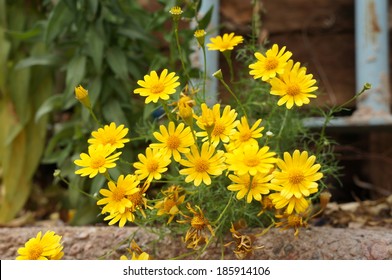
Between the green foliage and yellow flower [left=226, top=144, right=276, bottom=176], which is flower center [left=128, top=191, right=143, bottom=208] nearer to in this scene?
yellow flower [left=226, top=144, right=276, bottom=176]

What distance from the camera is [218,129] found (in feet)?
3.71

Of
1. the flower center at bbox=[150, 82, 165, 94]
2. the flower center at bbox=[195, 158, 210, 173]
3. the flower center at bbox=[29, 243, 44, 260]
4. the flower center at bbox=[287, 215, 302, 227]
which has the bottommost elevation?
the flower center at bbox=[29, 243, 44, 260]

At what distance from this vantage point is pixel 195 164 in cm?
110

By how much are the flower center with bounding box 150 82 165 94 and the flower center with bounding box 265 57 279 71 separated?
0.19 m

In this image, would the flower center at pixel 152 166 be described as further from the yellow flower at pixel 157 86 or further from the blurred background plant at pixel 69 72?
the blurred background plant at pixel 69 72

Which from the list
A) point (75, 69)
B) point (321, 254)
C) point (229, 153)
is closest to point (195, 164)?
point (229, 153)

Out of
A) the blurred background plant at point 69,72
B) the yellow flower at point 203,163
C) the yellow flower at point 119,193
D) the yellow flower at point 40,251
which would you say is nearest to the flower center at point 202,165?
the yellow flower at point 203,163

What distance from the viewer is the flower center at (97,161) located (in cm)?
110

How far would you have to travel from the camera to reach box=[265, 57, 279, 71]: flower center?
1131 millimetres

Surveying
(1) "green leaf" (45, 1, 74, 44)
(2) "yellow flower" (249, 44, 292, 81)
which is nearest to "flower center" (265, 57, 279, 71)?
(2) "yellow flower" (249, 44, 292, 81)

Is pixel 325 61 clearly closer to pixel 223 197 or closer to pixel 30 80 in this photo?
pixel 30 80
